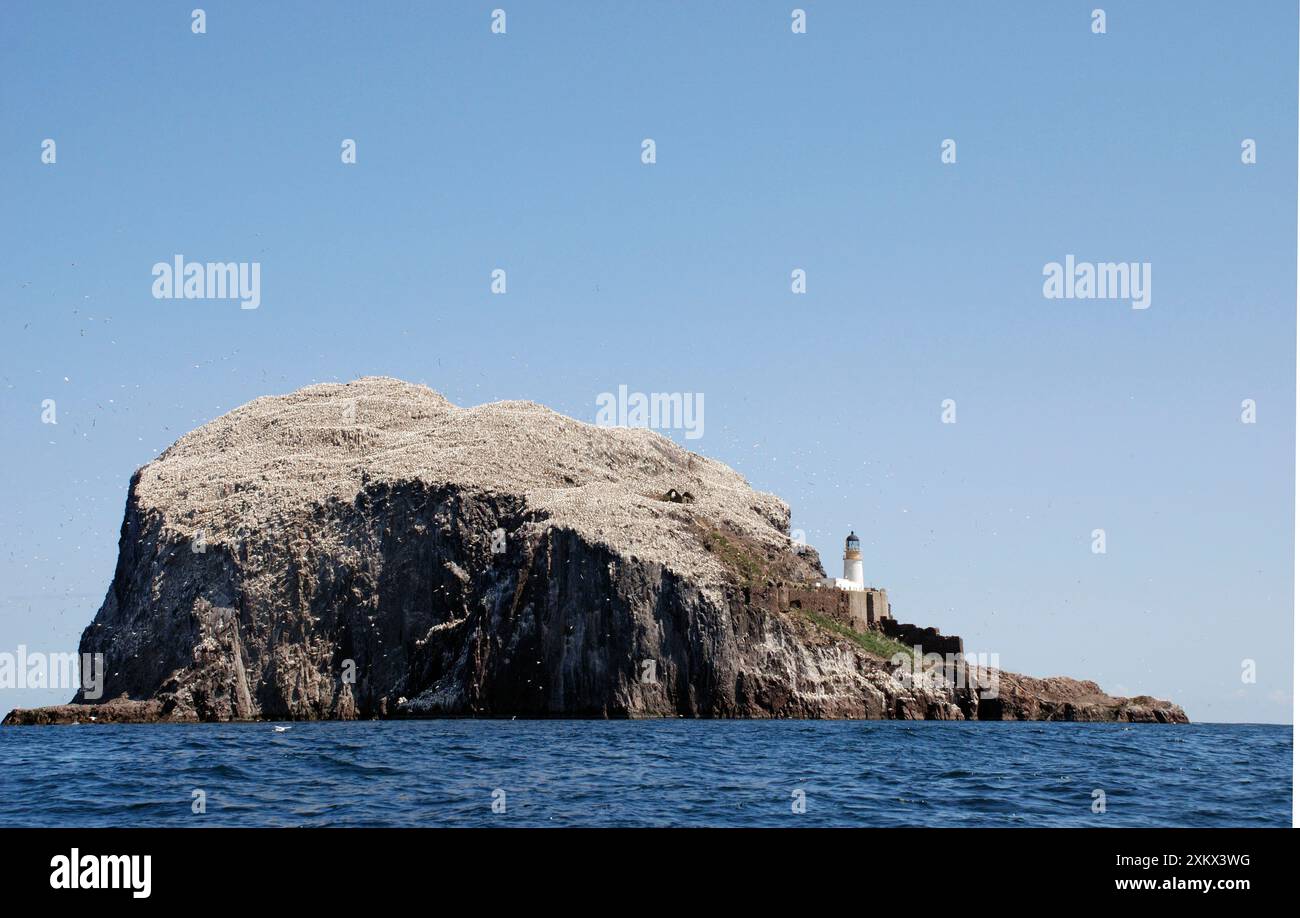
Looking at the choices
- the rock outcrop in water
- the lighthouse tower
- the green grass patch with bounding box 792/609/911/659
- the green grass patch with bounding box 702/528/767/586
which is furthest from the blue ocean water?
the lighthouse tower

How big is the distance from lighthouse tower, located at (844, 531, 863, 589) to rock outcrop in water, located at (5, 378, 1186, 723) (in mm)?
3605

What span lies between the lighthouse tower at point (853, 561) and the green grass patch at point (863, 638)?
25.7 feet

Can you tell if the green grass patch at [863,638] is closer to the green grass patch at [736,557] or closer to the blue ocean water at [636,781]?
the green grass patch at [736,557]

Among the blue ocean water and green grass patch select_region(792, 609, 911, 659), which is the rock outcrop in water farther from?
the blue ocean water

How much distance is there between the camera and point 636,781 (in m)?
39.6

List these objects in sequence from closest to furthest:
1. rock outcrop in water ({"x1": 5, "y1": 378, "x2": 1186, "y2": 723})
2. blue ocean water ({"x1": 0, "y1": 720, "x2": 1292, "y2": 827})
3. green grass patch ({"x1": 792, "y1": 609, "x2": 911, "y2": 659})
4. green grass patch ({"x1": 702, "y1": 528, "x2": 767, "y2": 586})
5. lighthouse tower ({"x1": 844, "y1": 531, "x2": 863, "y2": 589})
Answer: blue ocean water ({"x1": 0, "y1": 720, "x2": 1292, "y2": 827}), rock outcrop in water ({"x1": 5, "y1": 378, "x2": 1186, "y2": 723}), green grass patch ({"x1": 702, "y1": 528, "x2": 767, "y2": 586}), green grass patch ({"x1": 792, "y1": 609, "x2": 911, "y2": 659}), lighthouse tower ({"x1": 844, "y1": 531, "x2": 863, "y2": 589})

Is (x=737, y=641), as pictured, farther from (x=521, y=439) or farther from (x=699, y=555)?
(x=521, y=439)

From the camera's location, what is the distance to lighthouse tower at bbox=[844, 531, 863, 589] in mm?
120931

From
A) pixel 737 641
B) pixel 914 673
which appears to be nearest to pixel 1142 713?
pixel 914 673

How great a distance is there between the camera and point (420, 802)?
3378cm

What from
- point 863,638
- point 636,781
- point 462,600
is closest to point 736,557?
point 863,638

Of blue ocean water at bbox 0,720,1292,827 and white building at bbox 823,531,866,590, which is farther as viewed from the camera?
white building at bbox 823,531,866,590

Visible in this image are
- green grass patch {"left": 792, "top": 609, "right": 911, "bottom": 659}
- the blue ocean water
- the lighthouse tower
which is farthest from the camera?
the lighthouse tower

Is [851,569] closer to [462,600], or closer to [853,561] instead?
[853,561]
